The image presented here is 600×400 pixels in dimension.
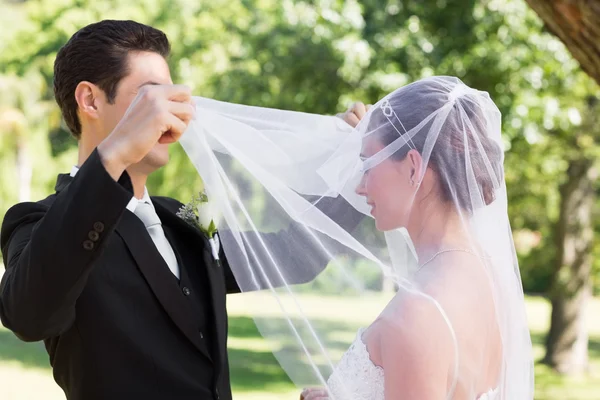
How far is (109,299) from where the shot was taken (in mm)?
2518

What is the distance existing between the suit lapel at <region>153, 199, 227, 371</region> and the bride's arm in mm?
591

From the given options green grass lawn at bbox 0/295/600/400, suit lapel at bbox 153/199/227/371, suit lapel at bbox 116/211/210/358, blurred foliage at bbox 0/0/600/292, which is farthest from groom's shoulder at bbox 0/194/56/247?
blurred foliage at bbox 0/0/600/292

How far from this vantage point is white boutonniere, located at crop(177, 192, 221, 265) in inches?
114

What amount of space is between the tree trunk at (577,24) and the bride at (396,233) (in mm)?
1175

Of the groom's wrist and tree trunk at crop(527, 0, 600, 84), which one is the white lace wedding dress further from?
tree trunk at crop(527, 0, 600, 84)

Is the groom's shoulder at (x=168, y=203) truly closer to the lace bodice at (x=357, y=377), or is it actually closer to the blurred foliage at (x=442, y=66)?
the lace bodice at (x=357, y=377)

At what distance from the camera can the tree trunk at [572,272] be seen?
14766mm

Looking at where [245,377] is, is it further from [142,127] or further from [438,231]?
Answer: [142,127]

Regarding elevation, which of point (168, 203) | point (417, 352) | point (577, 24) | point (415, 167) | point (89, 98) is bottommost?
point (417, 352)

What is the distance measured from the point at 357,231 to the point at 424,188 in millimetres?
412

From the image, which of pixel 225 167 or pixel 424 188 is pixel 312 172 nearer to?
pixel 225 167

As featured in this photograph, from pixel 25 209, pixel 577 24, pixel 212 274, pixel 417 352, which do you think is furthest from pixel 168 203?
pixel 577 24

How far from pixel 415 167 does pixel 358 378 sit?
619mm

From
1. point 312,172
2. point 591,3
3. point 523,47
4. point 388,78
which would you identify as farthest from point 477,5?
point 312,172
